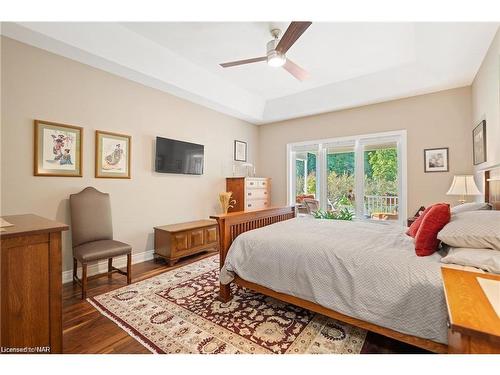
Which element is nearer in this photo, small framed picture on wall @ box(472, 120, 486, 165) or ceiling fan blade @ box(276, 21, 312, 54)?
ceiling fan blade @ box(276, 21, 312, 54)

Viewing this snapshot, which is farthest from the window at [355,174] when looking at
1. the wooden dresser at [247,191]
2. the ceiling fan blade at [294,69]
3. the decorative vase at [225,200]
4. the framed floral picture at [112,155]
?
the framed floral picture at [112,155]

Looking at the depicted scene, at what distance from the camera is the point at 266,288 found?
2059 mm

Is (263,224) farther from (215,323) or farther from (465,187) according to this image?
(465,187)

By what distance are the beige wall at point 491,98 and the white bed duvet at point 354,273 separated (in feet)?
4.57

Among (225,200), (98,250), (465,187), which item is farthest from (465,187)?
(98,250)

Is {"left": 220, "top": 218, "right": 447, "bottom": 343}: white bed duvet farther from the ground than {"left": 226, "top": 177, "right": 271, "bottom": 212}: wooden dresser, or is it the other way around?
{"left": 226, "top": 177, "right": 271, "bottom": 212}: wooden dresser

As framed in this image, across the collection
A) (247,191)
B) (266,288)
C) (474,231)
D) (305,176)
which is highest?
(305,176)


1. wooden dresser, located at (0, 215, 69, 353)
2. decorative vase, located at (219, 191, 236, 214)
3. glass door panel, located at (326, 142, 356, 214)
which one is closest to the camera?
wooden dresser, located at (0, 215, 69, 353)

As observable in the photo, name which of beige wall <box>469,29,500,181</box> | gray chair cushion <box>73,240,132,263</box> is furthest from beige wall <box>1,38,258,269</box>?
beige wall <box>469,29,500,181</box>

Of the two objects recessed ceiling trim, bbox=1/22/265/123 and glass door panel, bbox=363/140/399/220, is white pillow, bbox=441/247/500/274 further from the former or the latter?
recessed ceiling trim, bbox=1/22/265/123

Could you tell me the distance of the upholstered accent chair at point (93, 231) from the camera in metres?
2.50

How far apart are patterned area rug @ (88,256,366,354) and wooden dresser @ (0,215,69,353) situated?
2.03 ft

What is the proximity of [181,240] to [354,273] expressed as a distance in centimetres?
254

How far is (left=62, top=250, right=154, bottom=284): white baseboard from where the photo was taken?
9.15 feet
